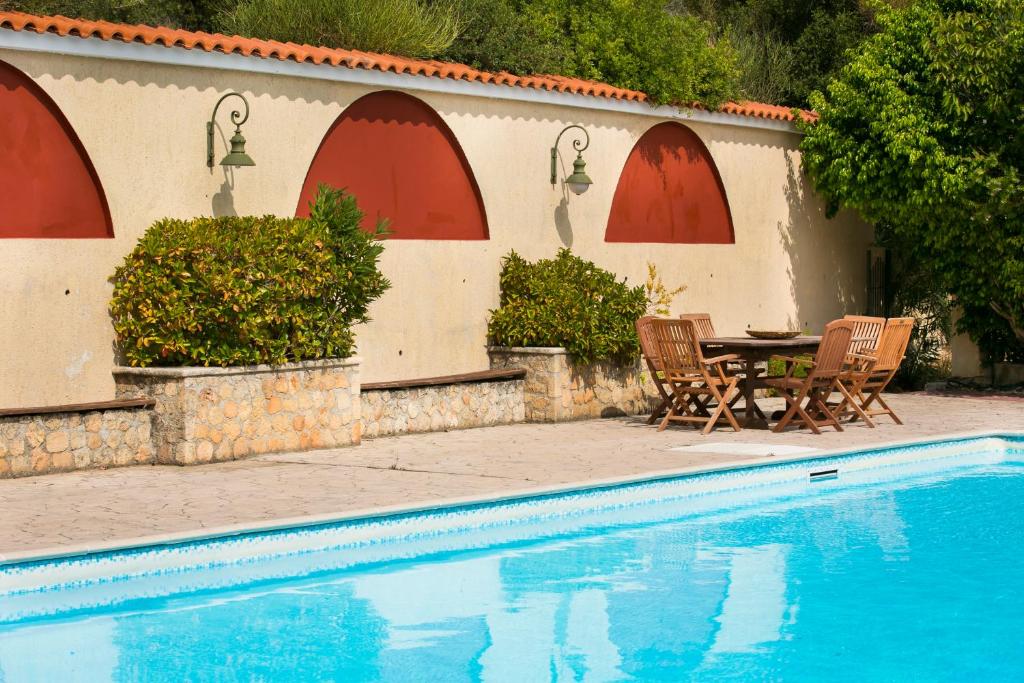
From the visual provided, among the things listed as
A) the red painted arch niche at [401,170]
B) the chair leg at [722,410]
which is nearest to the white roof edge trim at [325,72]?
the red painted arch niche at [401,170]

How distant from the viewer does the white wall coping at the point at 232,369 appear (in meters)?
11.5

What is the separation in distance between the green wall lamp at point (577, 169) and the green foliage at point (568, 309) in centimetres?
80

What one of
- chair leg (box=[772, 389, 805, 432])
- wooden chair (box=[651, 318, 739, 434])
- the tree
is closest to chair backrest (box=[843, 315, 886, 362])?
chair leg (box=[772, 389, 805, 432])

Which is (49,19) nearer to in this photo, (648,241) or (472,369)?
(472,369)

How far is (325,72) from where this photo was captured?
13.7 m

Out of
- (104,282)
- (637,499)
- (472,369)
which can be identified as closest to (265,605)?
(637,499)

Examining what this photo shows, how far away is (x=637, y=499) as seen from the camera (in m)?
10.8

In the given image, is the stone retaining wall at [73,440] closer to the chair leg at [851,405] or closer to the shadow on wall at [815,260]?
the chair leg at [851,405]

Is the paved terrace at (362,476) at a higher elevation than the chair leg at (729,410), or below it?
below

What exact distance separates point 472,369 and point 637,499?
15.9ft

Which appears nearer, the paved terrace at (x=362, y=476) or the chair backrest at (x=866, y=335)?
the paved terrace at (x=362, y=476)

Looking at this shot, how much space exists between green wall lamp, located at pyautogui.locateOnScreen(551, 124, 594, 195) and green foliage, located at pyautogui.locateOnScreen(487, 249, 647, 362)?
2.62 ft

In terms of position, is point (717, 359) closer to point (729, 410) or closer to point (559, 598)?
point (729, 410)

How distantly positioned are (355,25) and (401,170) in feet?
6.37
